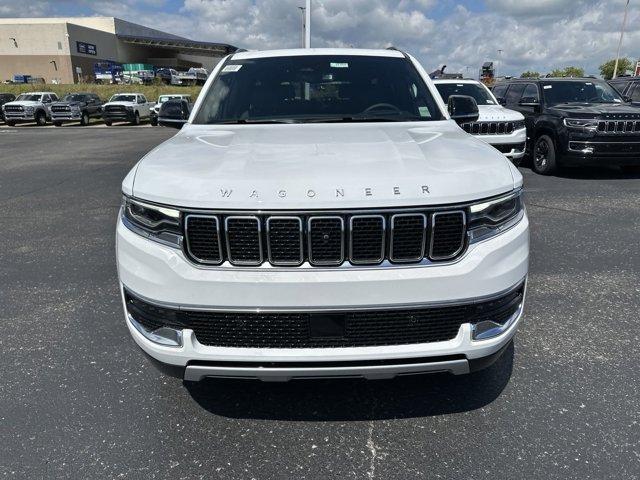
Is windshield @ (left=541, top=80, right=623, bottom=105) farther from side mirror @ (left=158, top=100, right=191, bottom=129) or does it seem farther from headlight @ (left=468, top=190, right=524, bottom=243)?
headlight @ (left=468, top=190, right=524, bottom=243)

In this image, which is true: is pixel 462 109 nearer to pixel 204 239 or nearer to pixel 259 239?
pixel 259 239

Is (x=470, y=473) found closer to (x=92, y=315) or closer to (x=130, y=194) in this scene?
(x=130, y=194)

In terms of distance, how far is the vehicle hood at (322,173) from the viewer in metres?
2.11

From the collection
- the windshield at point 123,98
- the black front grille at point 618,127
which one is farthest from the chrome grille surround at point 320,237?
the windshield at point 123,98

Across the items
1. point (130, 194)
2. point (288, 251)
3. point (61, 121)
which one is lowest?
point (61, 121)

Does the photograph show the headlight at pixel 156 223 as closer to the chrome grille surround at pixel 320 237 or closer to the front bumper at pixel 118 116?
the chrome grille surround at pixel 320 237

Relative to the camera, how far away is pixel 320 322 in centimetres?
218

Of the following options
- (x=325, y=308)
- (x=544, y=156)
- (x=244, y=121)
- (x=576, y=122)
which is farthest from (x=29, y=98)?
(x=325, y=308)

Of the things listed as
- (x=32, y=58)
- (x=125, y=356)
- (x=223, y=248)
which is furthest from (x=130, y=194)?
(x=32, y=58)

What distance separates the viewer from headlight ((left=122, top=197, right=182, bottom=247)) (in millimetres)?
2213

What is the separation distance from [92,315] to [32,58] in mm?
72823

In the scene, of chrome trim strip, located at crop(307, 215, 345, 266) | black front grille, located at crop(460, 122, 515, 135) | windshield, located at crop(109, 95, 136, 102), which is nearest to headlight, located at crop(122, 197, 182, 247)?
chrome trim strip, located at crop(307, 215, 345, 266)

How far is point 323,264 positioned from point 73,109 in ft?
101

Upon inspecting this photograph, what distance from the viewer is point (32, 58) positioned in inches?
2506
